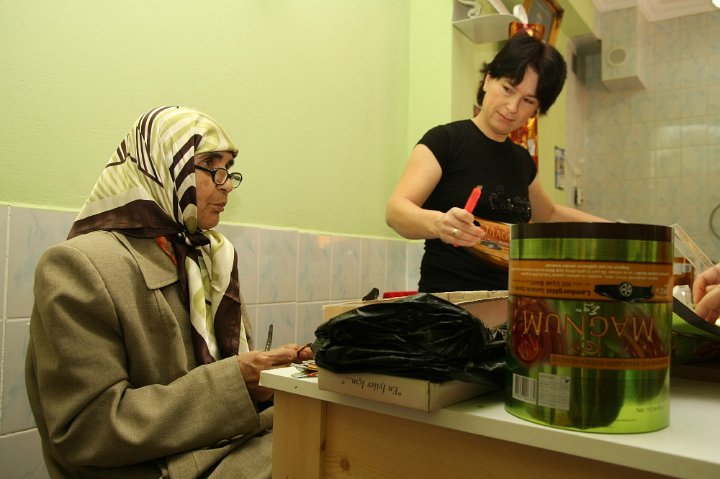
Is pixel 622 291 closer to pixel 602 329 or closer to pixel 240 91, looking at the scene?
pixel 602 329

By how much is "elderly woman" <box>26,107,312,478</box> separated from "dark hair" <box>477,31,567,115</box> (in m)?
0.99

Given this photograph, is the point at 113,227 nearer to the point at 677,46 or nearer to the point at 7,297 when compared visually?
the point at 7,297

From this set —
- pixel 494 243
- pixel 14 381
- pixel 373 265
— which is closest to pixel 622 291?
pixel 494 243

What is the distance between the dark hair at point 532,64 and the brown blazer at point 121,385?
4.11 feet

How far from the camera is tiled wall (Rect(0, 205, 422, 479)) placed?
1.20m

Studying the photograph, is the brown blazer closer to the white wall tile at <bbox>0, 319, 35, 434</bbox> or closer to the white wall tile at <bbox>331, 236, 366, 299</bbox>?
the white wall tile at <bbox>0, 319, 35, 434</bbox>

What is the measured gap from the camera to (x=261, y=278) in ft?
5.95

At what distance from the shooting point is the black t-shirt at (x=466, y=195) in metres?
1.60

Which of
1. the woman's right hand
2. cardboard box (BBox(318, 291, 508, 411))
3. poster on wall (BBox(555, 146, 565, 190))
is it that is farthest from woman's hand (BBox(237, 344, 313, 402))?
poster on wall (BBox(555, 146, 565, 190))

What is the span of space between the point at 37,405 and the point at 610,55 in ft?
13.3

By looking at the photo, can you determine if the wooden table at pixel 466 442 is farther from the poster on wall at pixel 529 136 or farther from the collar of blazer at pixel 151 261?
the poster on wall at pixel 529 136

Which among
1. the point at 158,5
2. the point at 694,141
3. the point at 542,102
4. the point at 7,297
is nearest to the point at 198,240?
the point at 7,297

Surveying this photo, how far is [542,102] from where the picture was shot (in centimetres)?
177

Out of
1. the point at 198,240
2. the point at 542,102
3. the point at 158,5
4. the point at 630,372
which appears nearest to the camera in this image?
the point at 630,372
